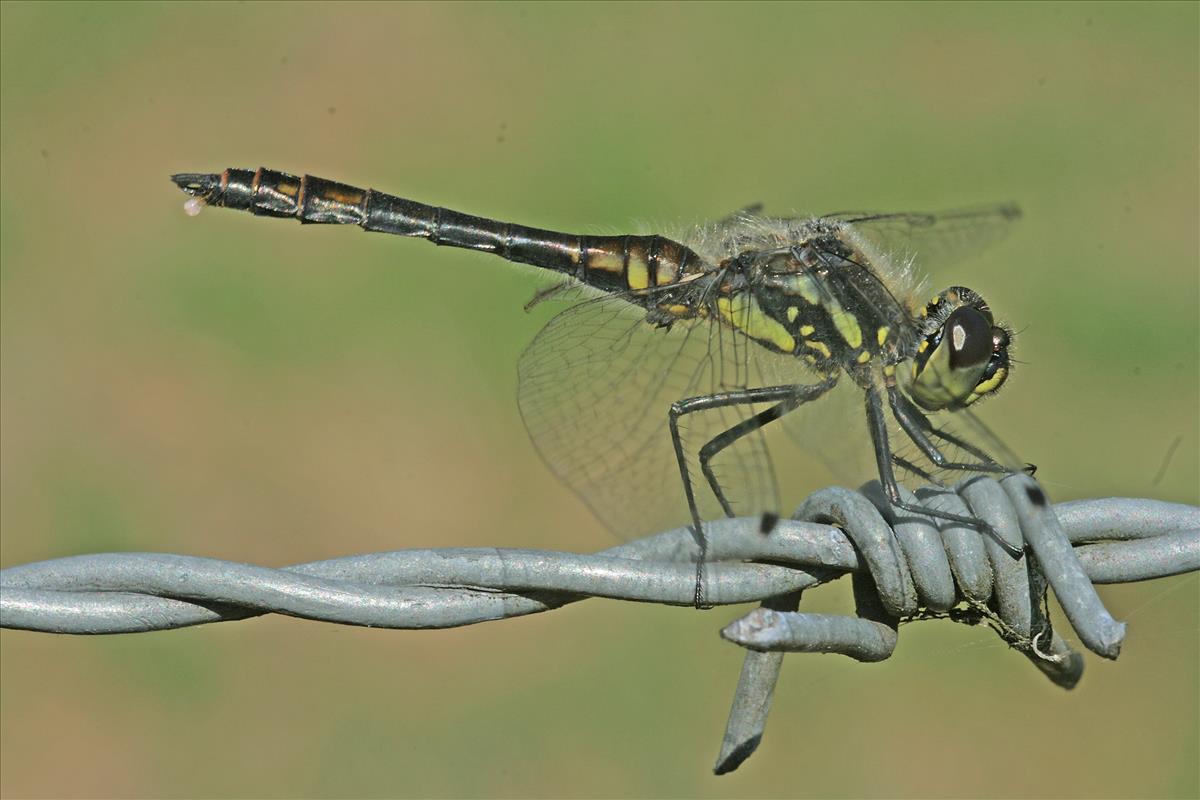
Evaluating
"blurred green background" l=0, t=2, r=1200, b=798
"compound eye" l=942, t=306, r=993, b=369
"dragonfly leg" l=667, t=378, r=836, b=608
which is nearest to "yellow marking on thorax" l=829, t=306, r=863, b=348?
"dragonfly leg" l=667, t=378, r=836, b=608

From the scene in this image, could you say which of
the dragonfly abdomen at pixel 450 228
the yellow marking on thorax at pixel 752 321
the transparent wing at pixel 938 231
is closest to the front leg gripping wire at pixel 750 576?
the yellow marking on thorax at pixel 752 321

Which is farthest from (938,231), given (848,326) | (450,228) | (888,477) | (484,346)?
(484,346)

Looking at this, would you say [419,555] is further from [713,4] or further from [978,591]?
[713,4]

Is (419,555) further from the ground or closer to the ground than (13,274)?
closer to the ground

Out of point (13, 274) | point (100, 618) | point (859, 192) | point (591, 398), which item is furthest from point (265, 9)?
point (100, 618)

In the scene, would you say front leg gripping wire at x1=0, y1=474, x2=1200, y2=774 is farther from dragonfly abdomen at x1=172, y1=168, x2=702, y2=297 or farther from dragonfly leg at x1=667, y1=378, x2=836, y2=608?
dragonfly abdomen at x1=172, y1=168, x2=702, y2=297

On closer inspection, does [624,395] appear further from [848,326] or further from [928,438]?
[928,438]

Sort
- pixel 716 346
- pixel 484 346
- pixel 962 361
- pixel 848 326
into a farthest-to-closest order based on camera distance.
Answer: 1. pixel 484 346
2. pixel 716 346
3. pixel 848 326
4. pixel 962 361

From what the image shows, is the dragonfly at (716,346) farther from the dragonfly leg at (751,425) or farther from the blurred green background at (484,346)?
the blurred green background at (484,346)
